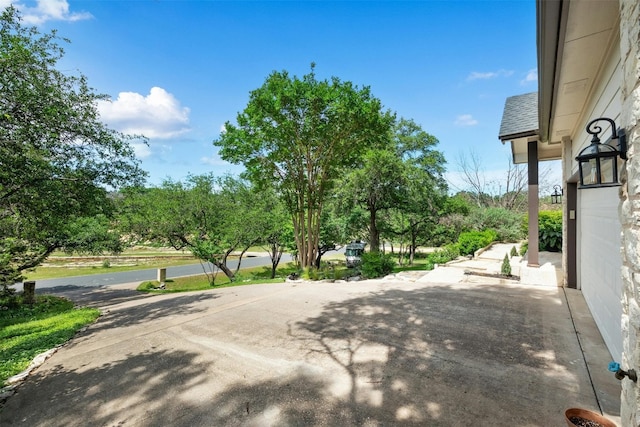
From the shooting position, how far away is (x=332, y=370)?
3.09 m

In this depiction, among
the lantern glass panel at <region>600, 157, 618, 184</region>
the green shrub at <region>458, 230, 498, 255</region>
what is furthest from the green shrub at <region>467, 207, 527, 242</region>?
the lantern glass panel at <region>600, 157, 618, 184</region>

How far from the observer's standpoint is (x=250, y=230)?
50.2 ft

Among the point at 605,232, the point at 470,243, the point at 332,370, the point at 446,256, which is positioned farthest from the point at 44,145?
the point at 470,243

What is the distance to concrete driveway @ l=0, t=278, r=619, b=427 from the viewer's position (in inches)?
93.6

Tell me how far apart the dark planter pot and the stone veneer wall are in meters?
0.28

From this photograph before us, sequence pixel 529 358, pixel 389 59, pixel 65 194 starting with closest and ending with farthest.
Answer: pixel 529 358
pixel 65 194
pixel 389 59

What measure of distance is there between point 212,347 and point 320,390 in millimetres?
1917

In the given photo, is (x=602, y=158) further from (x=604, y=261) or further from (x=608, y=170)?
(x=604, y=261)

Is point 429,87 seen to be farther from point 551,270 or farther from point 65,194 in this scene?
point 65,194

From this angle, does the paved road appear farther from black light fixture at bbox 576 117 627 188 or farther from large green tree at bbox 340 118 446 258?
black light fixture at bbox 576 117 627 188

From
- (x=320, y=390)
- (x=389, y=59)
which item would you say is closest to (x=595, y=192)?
(x=320, y=390)

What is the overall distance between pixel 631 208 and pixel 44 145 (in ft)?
29.7

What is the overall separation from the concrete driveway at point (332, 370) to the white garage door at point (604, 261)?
13.1 inches

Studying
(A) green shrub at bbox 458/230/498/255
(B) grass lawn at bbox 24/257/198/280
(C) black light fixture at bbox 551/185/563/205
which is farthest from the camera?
(B) grass lawn at bbox 24/257/198/280
